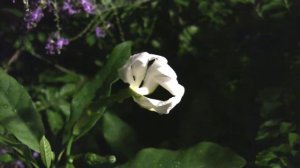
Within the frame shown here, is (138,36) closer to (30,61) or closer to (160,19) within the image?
(160,19)

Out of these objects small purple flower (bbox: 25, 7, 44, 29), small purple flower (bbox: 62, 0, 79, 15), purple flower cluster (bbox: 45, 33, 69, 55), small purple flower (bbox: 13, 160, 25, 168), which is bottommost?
small purple flower (bbox: 13, 160, 25, 168)

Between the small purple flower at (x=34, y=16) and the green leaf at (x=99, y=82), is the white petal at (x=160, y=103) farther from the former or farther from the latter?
the small purple flower at (x=34, y=16)

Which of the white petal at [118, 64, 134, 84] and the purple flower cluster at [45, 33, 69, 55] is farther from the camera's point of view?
the purple flower cluster at [45, 33, 69, 55]

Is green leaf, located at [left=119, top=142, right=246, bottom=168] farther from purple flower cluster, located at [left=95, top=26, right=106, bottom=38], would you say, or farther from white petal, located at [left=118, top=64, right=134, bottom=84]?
purple flower cluster, located at [left=95, top=26, right=106, bottom=38]

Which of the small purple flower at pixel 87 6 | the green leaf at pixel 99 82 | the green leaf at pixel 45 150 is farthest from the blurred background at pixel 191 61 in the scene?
the green leaf at pixel 45 150

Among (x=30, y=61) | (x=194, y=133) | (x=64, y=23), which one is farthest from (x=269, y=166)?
(x=30, y=61)

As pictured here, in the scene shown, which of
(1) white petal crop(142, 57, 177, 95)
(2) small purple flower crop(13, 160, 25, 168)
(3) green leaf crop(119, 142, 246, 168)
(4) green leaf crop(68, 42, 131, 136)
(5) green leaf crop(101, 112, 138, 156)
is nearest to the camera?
(1) white petal crop(142, 57, 177, 95)

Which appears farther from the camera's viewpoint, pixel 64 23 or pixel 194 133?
pixel 64 23

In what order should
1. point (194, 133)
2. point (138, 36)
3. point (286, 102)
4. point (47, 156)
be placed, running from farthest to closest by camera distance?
point (138, 36) < point (194, 133) < point (286, 102) < point (47, 156)

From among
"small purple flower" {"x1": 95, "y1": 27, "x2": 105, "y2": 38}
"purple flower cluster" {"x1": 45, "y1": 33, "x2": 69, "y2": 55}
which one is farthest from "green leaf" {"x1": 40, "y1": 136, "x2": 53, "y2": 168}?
"small purple flower" {"x1": 95, "y1": 27, "x2": 105, "y2": 38}
